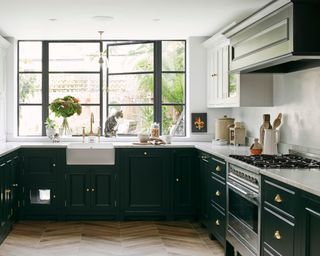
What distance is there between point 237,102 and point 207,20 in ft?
3.28

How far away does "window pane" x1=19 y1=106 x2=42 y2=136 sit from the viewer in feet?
22.6

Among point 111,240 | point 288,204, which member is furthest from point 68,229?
point 288,204

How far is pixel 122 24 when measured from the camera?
573 cm

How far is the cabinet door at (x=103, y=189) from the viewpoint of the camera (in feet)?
19.6

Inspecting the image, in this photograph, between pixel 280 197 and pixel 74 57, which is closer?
pixel 280 197

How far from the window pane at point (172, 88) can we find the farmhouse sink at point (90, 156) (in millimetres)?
1287

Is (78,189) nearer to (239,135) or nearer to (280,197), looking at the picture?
(239,135)

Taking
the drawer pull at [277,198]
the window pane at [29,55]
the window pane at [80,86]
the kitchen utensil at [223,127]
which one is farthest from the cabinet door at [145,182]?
the drawer pull at [277,198]

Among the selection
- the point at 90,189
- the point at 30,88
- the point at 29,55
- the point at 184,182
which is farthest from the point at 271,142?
Result: the point at 29,55

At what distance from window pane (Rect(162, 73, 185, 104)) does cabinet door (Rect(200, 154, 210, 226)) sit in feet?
4.66

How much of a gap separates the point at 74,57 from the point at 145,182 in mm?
2105

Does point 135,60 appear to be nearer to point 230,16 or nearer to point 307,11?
point 230,16

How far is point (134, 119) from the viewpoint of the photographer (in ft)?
22.7

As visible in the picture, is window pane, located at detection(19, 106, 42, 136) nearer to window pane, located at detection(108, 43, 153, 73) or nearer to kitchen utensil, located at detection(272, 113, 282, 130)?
window pane, located at detection(108, 43, 153, 73)
